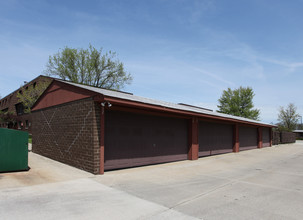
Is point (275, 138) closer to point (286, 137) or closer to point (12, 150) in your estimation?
point (286, 137)

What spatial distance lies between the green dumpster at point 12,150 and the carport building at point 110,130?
201 cm

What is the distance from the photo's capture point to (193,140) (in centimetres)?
1388

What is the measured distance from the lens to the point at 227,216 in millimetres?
4707

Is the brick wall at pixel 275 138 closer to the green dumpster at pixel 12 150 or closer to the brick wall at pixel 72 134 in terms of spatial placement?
the brick wall at pixel 72 134

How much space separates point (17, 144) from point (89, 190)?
13.2 feet

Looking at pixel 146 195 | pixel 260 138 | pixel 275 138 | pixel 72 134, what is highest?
pixel 72 134

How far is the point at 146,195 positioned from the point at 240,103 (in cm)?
6003

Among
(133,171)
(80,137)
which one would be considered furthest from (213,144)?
(80,137)

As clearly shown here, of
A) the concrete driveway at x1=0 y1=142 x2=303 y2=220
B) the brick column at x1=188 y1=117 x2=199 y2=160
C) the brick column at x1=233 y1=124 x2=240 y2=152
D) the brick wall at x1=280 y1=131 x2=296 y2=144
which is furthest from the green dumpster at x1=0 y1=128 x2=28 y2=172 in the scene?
the brick wall at x1=280 y1=131 x2=296 y2=144

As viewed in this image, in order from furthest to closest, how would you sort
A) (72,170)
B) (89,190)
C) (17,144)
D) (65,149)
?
(65,149), (72,170), (17,144), (89,190)

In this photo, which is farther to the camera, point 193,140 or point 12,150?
point 193,140

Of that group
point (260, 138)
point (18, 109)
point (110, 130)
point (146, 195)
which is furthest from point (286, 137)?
point (18, 109)

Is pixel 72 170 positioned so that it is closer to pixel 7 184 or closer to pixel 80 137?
pixel 80 137

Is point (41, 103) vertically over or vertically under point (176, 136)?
over
